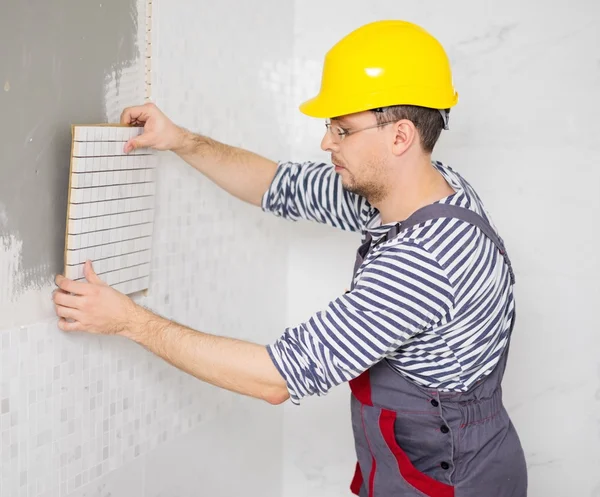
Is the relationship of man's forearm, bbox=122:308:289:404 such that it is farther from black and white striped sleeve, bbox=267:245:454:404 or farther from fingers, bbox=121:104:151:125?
fingers, bbox=121:104:151:125

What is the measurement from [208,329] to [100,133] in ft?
2.30

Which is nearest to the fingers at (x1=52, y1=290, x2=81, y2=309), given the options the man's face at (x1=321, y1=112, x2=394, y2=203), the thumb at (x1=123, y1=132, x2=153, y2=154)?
the thumb at (x1=123, y1=132, x2=153, y2=154)

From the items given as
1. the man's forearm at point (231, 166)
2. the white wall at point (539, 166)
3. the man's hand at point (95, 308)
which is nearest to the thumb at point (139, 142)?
the man's forearm at point (231, 166)

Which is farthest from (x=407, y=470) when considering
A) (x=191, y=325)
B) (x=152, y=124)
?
(x=152, y=124)

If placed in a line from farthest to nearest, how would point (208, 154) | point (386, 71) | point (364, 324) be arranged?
1. point (208, 154)
2. point (386, 71)
3. point (364, 324)

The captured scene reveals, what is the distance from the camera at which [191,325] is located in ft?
6.13

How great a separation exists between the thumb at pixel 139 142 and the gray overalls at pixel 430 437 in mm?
507

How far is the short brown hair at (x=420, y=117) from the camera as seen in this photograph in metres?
1.48

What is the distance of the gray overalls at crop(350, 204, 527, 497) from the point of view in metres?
1.53

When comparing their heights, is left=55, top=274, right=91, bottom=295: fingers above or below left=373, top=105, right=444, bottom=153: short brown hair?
below

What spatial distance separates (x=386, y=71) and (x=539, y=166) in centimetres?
76

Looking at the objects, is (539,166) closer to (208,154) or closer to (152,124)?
(208,154)

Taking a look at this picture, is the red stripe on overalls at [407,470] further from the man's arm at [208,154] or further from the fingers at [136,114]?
the fingers at [136,114]

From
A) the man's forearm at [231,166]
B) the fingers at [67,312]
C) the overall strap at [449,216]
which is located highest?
the man's forearm at [231,166]
